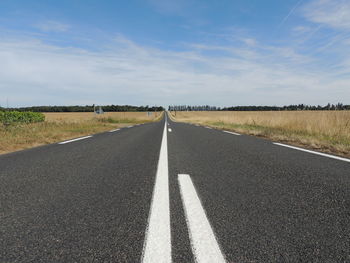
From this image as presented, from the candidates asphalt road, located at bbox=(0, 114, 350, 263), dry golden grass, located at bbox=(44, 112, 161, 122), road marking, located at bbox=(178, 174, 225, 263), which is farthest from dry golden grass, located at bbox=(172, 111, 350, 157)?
dry golden grass, located at bbox=(44, 112, 161, 122)

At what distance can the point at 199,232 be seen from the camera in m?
1.72

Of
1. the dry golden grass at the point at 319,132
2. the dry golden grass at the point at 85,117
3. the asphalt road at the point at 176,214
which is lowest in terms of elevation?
the dry golden grass at the point at 85,117

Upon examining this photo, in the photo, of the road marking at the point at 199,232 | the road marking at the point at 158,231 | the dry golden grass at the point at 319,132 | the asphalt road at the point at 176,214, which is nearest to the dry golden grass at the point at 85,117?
Result: the dry golden grass at the point at 319,132

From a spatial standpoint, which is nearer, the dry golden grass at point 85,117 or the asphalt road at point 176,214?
the asphalt road at point 176,214

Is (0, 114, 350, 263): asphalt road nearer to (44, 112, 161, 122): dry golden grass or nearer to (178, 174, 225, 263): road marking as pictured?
(178, 174, 225, 263): road marking

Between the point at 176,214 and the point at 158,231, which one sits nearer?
the point at 158,231

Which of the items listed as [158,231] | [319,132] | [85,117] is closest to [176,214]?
[158,231]

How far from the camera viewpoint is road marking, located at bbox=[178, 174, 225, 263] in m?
1.43

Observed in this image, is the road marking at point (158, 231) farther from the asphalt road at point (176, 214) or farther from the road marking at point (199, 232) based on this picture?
the road marking at point (199, 232)

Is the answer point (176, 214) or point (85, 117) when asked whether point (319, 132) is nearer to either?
point (176, 214)

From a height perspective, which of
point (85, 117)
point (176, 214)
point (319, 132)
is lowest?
point (85, 117)

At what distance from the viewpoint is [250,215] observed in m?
2.02

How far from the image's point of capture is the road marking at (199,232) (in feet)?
4.69

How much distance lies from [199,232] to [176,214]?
37 cm
